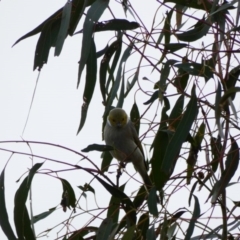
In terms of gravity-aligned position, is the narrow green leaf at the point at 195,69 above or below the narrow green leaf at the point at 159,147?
above

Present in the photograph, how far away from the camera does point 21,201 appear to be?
221 cm

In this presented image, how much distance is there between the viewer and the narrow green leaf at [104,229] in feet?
7.02

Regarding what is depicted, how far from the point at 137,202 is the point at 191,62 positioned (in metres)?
0.57

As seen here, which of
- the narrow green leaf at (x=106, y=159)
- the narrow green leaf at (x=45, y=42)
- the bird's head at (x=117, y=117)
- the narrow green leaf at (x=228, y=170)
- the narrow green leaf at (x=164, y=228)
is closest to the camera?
the narrow green leaf at (x=228, y=170)

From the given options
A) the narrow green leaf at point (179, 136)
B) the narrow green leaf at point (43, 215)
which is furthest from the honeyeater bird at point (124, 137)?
the narrow green leaf at point (179, 136)

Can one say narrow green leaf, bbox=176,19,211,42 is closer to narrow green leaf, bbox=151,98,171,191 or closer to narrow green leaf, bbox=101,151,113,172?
narrow green leaf, bbox=151,98,171,191

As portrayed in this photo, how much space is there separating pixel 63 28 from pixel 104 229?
0.71 meters

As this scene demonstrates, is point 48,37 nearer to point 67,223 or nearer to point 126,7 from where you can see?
point 126,7

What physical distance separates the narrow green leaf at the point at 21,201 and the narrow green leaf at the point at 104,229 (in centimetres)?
27

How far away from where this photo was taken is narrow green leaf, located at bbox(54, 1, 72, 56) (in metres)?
1.92

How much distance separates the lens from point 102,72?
2514 millimetres

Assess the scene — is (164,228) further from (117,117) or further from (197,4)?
(117,117)

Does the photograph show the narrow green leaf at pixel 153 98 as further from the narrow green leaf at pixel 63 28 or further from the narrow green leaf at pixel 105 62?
the narrow green leaf at pixel 63 28

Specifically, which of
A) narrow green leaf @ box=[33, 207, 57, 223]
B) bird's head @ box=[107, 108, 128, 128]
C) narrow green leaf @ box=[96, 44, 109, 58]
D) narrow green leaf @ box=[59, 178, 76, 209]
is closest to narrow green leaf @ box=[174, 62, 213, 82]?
narrow green leaf @ box=[96, 44, 109, 58]
